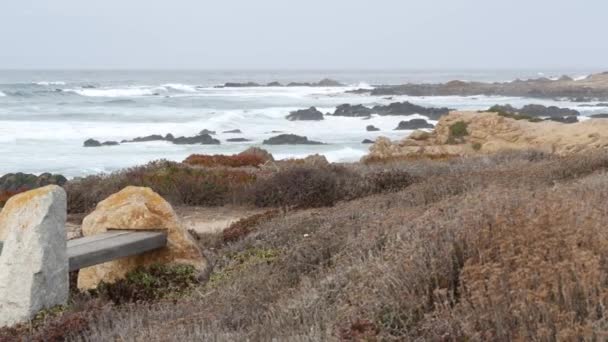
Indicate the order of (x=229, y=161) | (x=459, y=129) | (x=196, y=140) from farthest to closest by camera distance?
(x=196, y=140), (x=459, y=129), (x=229, y=161)

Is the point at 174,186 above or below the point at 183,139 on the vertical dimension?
above

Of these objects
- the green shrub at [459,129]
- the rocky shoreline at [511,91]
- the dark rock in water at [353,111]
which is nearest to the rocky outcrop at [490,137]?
the green shrub at [459,129]

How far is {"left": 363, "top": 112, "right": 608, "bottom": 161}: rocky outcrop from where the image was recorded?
21.5m

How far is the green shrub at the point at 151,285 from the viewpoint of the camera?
734 centimetres

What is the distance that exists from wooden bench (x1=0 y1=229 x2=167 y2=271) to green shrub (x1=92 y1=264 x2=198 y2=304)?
25 cm

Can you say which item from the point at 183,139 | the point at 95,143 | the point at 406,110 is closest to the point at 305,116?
the point at 406,110

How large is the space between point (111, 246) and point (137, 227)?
0.90 meters

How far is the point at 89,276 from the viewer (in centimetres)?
800

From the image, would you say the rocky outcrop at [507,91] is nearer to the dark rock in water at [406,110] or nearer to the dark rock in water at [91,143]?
the dark rock in water at [406,110]

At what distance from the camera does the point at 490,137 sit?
80.8 ft

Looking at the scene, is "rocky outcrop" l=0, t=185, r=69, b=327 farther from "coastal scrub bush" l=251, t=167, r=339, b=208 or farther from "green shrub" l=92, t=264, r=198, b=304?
"coastal scrub bush" l=251, t=167, r=339, b=208

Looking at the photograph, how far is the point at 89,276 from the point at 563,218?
518cm

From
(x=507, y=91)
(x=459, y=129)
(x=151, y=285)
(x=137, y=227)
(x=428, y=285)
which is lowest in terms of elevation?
(x=507, y=91)

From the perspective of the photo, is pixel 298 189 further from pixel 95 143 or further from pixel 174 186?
pixel 95 143
